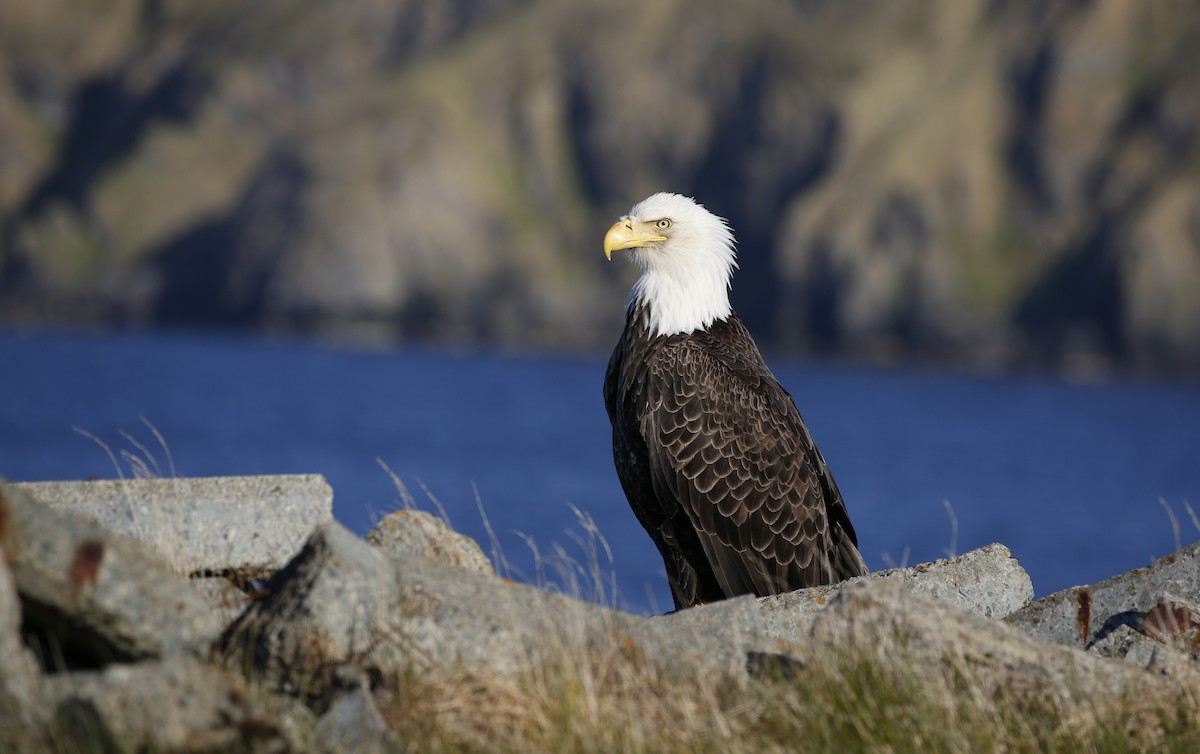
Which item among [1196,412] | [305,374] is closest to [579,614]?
[305,374]

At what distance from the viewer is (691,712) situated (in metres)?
4.38

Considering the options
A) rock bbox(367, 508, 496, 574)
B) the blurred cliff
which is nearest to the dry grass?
rock bbox(367, 508, 496, 574)

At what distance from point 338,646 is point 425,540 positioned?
1.75 metres

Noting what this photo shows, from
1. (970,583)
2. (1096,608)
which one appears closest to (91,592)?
(970,583)

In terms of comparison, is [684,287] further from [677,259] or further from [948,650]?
[948,650]

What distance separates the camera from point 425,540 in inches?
238

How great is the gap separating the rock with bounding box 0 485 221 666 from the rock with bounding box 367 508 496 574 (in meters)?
1.78

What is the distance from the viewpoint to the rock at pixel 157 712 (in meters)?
3.85

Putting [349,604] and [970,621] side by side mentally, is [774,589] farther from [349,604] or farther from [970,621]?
[349,604]

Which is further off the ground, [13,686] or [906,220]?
[906,220]

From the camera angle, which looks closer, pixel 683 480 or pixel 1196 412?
pixel 683 480

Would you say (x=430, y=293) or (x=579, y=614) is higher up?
(x=430, y=293)

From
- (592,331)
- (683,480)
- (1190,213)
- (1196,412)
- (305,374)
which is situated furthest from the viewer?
(592,331)

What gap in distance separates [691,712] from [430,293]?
628 ft
